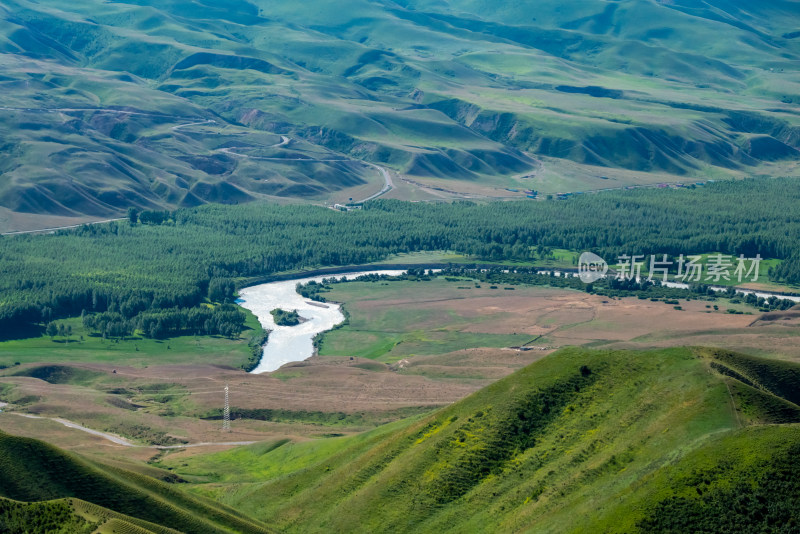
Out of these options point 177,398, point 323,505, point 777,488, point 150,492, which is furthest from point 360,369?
point 777,488

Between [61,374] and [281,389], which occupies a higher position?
[281,389]

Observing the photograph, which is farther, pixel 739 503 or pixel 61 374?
pixel 61 374

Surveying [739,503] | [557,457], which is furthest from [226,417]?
[739,503]

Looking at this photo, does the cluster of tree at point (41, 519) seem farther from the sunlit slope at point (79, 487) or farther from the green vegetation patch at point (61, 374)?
the green vegetation patch at point (61, 374)

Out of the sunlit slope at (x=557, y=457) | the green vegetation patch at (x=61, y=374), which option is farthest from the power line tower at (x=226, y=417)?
the green vegetation patch at (x=61, y=374)

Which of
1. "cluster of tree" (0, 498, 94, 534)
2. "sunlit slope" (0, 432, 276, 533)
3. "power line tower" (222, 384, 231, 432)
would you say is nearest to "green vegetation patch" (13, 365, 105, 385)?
"power line tower" (222, 384, 231, 432)

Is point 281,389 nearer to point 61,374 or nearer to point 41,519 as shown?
point 61,374
